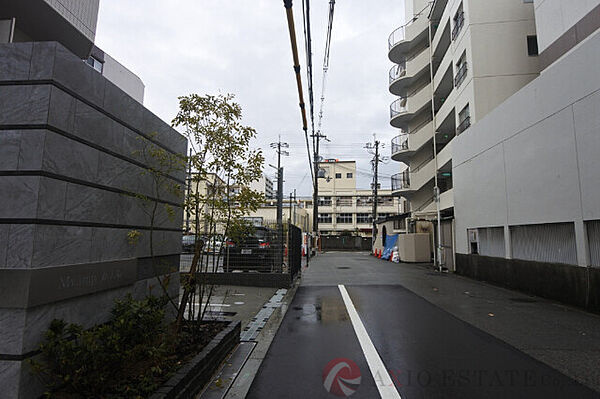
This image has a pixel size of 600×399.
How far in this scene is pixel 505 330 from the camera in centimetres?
609

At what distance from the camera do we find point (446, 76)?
2103 cm

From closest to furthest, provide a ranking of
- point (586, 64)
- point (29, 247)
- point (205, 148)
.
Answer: point (29, 247), point (205, 148), point (586, 64)

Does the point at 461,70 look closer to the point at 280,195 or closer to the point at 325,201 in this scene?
the point at 280,195

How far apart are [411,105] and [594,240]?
19928 millimetres

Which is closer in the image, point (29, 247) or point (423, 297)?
point (29, 247)

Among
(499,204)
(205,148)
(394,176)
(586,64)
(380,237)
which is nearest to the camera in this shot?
(205,148)

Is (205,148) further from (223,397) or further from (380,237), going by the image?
(380,237)

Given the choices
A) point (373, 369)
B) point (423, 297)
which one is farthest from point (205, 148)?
point (423, 297)

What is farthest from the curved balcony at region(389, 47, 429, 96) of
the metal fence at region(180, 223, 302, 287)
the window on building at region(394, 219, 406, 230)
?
the metal fence at region(180, 223, 302, 287)

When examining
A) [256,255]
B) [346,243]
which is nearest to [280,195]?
[256,255]

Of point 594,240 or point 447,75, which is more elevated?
point 447,75

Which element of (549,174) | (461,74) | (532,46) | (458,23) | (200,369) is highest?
(458,23)

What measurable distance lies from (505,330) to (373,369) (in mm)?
3338

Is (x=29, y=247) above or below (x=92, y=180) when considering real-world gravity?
below
